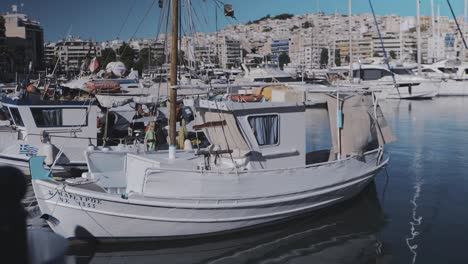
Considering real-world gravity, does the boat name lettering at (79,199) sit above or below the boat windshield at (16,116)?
below

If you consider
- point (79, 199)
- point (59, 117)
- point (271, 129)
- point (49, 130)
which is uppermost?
point (59, 117)

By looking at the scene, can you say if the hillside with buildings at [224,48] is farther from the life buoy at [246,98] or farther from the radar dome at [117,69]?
the life buoy at [246,98]

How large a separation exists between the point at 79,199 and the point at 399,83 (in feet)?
160

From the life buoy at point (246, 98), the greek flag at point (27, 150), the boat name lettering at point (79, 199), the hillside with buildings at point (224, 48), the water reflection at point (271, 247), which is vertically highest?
the hillside with buildings at point (224, 48)

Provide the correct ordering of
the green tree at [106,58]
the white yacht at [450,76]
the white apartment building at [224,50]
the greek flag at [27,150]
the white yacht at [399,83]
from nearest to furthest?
the greek flag at [27,150], the green tree at [106,58], the white apartment building at [224,50], the white yacht at [399,83], the white yacht at [450,76]

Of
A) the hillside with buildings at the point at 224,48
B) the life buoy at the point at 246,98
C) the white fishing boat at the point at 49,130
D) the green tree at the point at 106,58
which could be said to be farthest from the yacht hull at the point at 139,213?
the green tree at the point at 106,58

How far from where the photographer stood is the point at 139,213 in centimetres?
1024

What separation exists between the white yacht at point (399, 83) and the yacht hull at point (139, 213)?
137ft

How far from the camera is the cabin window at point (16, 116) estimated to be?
1701cm

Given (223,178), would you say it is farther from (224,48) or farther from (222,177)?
(224,48)

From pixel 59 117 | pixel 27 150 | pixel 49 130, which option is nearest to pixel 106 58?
pixel 59 117

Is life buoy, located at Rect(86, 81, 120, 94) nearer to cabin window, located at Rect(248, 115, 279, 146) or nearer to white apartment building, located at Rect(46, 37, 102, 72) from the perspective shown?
white apartment building, located at Rect(46, 37, 102, 72)

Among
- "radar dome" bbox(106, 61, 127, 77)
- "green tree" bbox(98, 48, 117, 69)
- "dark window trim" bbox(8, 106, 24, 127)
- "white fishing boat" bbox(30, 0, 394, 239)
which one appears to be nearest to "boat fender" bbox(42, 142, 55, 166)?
"dark window trim" bbox(8, 106, 24, 127)

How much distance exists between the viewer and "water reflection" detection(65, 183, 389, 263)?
10.2 meters
